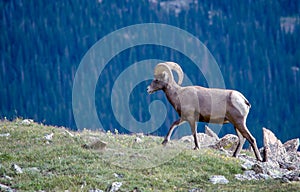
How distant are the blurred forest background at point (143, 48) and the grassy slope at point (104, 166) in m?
77.1

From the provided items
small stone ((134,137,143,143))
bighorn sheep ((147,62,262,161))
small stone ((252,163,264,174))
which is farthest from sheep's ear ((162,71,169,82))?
small stone ((252,163,264,174))

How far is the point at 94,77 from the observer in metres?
136

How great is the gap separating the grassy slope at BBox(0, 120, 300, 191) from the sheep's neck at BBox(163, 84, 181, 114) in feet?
5.23

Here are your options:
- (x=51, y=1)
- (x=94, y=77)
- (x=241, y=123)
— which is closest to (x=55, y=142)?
(x=241, y=123)

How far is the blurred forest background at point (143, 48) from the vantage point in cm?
11619

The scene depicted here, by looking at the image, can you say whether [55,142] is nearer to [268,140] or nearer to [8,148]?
[8,148]

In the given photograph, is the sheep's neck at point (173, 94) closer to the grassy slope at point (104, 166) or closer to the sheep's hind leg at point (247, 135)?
the grassy slope at point (104, 166)

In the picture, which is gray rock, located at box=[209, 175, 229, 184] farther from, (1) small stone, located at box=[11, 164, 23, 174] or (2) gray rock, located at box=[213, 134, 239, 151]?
(2) gray rock, located at box=[213, 134, 239, 151]

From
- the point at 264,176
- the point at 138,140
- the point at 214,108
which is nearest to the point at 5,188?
the point at 138,140

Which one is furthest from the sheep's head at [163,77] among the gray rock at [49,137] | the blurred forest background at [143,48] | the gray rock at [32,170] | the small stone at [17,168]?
the blurred forest background at [143,48]

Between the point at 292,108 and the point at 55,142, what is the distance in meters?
96.4

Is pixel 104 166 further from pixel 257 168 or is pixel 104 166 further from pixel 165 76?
pixel 165 76

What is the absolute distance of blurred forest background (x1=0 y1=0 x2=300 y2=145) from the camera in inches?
4574

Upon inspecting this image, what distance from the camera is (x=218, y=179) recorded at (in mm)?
19172
